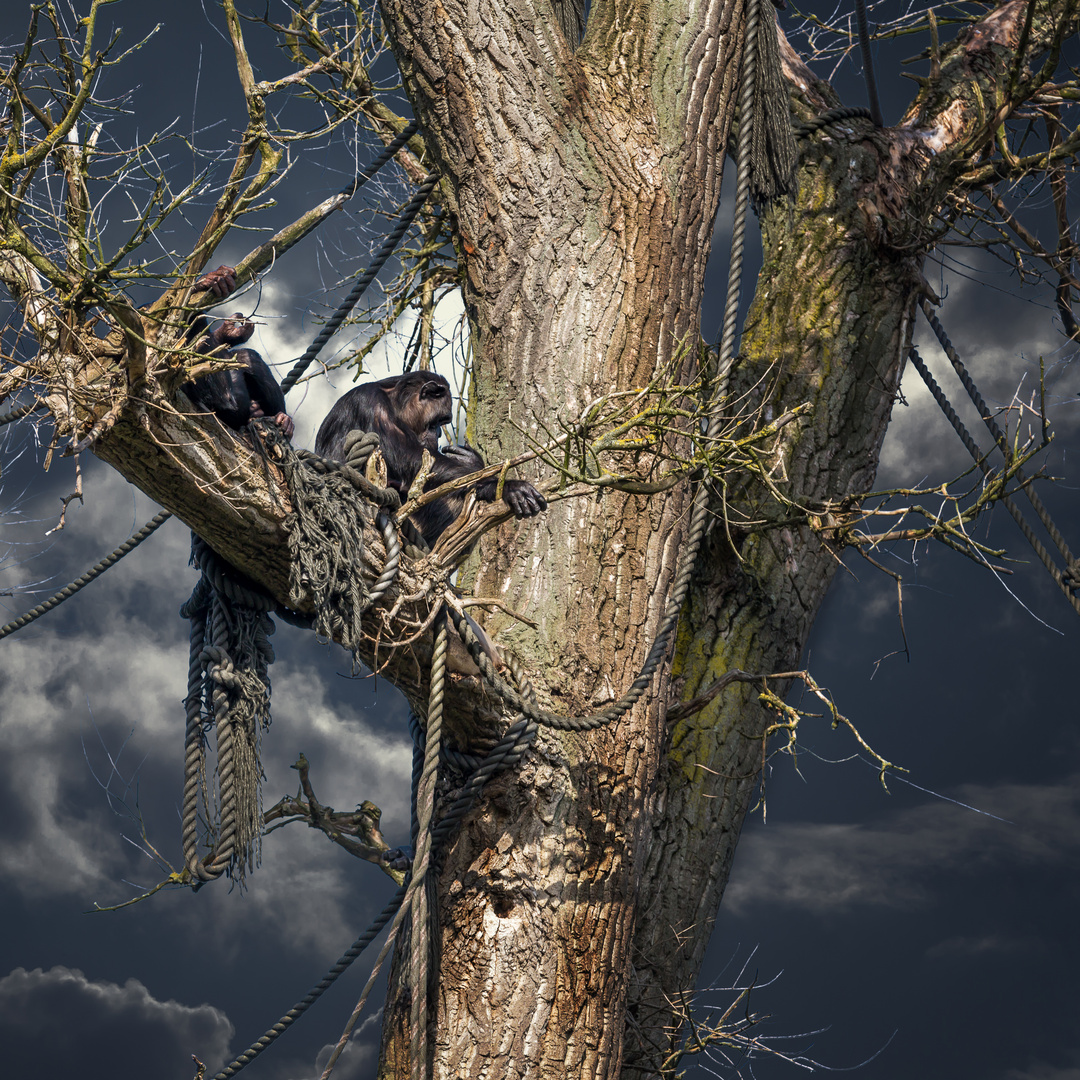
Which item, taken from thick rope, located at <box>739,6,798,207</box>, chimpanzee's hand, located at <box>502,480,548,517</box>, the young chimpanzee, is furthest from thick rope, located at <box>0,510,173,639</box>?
thick rope, located at <box>739,6,798,207</box>

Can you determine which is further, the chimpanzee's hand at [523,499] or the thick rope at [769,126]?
the thick rope at [769,126]

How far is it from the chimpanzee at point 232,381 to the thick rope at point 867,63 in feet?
8.98

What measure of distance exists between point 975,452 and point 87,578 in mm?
3209

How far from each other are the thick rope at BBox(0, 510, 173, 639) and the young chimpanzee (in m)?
0.62

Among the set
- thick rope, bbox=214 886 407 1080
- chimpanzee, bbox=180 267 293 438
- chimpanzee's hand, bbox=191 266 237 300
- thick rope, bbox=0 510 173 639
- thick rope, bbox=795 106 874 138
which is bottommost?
thick rope, bbox=214 886 407 1080

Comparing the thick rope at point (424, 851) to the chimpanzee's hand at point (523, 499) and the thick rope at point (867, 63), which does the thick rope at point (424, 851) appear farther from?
the thick rope at point (867, 63)

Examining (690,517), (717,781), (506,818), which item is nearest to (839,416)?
(690,517)

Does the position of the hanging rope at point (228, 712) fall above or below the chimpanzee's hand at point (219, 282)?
below

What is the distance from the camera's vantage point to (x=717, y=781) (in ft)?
12.6

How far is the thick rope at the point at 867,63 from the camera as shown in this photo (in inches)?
163

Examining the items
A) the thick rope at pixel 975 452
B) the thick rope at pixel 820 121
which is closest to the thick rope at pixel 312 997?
the thick rope at pixel 975 452

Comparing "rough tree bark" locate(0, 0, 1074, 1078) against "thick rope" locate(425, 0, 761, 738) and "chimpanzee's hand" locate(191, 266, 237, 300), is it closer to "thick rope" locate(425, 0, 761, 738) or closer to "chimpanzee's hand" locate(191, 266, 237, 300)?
"thick rope" locate(425, 0, 761, 738)

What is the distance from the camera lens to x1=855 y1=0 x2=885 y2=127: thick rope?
4145 millimetres

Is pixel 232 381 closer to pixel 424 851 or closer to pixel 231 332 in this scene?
pixel 231 332
